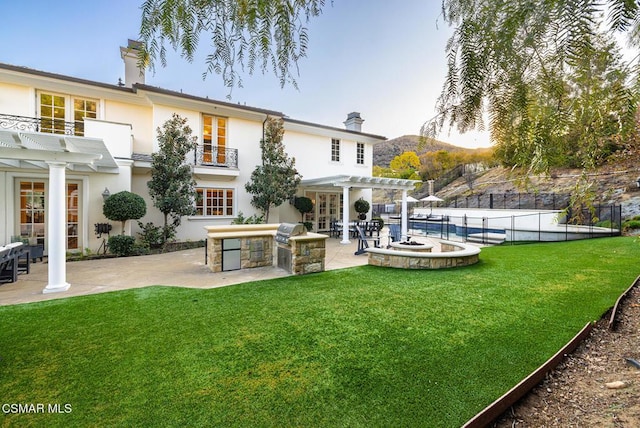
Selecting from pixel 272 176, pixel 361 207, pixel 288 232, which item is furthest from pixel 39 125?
pixel 361 207

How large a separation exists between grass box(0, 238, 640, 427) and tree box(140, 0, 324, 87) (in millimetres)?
2624

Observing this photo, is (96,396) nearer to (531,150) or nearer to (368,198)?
(531,150)

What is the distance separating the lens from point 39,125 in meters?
9.86

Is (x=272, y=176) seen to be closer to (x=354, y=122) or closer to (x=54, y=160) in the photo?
(x=354, y=122)

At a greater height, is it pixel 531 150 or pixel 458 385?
pixel 531 150

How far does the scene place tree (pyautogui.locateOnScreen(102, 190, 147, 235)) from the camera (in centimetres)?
952

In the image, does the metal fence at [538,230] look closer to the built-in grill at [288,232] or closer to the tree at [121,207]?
the built-in grill at [288,232]

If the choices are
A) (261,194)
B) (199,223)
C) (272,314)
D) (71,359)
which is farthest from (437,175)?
(71,359)

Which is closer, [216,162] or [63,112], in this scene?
[63,112]

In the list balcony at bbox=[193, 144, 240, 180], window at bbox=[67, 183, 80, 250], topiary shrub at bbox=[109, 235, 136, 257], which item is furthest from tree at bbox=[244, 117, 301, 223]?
window at bbox=[67, 183, 80, 250]

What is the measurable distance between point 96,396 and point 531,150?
3.91 meters

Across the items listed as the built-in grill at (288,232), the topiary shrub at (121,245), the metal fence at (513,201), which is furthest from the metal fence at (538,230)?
the topiary shrub at (121,245)

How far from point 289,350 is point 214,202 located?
1103cm

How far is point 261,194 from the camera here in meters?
13.5
